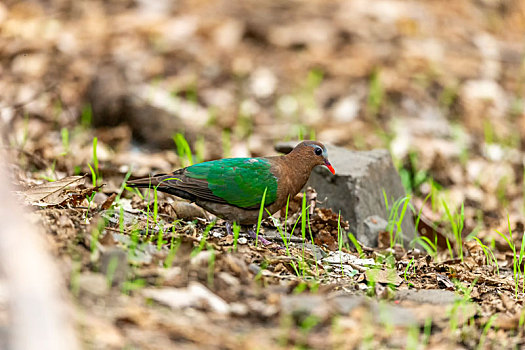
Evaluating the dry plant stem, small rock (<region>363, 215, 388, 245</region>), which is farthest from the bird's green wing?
the dry plant stem

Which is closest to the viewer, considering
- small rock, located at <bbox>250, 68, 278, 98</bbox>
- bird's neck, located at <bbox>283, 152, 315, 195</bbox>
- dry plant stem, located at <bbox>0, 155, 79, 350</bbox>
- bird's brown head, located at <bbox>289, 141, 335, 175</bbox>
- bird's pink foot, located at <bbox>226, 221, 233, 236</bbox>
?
dry plant stem, located at <bbox>0, 155, 79, 350</bbox>

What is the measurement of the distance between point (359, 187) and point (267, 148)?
7.68ft

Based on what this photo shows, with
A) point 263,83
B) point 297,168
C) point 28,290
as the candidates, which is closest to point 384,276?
point 297,168

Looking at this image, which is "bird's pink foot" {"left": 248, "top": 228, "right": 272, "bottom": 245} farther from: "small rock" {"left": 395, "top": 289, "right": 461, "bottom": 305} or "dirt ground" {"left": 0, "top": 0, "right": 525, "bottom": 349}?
"small rock" {"left": 395, "top": 289, "right": 461, "bottom": 305}

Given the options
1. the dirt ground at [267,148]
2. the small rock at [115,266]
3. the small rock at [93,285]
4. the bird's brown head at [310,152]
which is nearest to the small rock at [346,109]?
the dirt ground at [267,148]

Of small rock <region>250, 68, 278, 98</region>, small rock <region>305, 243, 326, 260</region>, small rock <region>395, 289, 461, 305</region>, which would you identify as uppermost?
small rock <region>395, 289, 461, 305</region>

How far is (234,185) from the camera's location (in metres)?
4.29

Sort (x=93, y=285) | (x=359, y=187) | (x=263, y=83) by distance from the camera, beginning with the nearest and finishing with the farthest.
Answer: (x=93, y=285) < (x=359, y=187) < (x=263, y=83)

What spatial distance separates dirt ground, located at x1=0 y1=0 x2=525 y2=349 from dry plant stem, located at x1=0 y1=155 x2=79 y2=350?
0.65 meters

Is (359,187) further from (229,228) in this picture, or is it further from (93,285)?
(93,285)

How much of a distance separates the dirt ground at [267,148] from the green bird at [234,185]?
0.19 meters

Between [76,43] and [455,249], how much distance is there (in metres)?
5.56

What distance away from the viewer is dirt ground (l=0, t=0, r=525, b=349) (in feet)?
9.87

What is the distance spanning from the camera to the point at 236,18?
937 cm
